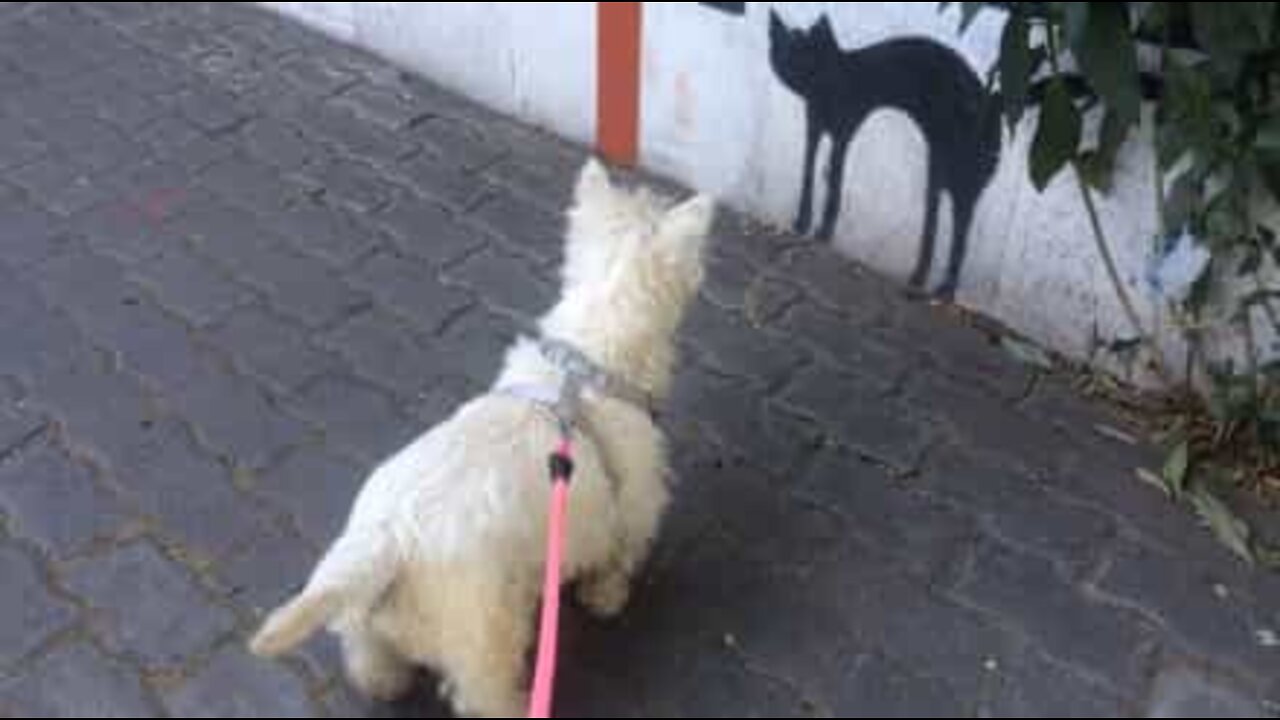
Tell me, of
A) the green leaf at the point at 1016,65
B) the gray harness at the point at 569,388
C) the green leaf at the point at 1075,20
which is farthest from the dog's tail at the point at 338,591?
the green leaf at the point at 1016,65

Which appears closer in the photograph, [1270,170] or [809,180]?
[1270,170]

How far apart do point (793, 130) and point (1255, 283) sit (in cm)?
169

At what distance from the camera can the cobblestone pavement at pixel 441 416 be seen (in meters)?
2.99

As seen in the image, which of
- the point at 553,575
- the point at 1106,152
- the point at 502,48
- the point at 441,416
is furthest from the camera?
the point at 502,48

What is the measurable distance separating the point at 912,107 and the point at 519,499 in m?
2.30

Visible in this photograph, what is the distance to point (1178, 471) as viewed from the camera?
3.60m

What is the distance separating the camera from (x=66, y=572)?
10.6 feet

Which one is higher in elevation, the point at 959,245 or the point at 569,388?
the point at 569,388

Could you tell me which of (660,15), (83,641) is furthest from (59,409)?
(660,15)

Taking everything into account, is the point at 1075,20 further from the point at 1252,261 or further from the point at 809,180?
the point at 809,180

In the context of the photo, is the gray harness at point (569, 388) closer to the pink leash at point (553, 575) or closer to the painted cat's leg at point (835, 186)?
the pink leash at point (553, 575)

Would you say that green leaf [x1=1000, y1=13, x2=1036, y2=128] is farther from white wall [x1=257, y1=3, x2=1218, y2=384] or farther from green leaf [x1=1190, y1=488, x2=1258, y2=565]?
green leaf [x1=1190, y1=488, x2=1258, y2=565]

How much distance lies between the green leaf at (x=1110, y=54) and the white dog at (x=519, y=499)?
1092 millimetres

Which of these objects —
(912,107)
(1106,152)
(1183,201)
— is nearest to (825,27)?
(912,107)
